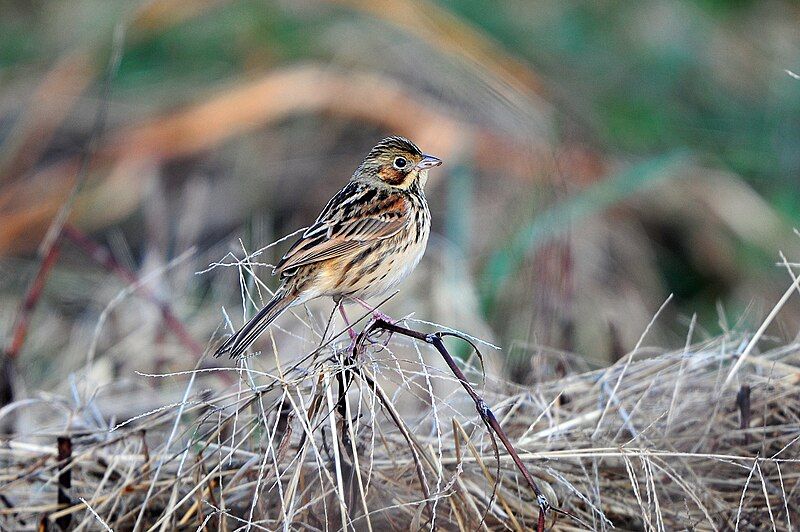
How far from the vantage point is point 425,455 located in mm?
2867

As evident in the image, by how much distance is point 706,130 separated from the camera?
25.9 ft

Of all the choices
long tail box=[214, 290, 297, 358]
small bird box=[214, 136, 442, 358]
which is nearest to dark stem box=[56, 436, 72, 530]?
long tail box=[214, 290, 297, 358]

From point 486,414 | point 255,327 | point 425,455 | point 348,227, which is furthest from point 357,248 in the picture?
point 486,414

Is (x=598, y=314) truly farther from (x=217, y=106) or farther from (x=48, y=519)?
(x=48, y=519)

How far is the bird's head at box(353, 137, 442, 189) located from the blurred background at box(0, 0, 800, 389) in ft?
4.25

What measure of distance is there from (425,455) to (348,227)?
3.95 feet

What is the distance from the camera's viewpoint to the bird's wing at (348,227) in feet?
12.4

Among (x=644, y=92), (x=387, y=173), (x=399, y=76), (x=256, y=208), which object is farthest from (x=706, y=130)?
(x=387, y=173)

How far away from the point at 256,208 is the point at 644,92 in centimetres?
284

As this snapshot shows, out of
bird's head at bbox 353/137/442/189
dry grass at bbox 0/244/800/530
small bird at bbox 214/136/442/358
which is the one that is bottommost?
dry grass at bbox 0/244/800/530

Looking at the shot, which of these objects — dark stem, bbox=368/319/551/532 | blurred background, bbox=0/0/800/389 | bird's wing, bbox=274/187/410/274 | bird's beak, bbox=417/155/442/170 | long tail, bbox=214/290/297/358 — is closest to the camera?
dark stem, bbox=368/319/551/532

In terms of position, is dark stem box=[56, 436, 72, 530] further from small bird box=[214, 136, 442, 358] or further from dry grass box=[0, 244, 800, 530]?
small bird box=[214, 136, 442, 358]

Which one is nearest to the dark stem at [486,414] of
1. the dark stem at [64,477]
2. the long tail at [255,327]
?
the long tail at [255,327]

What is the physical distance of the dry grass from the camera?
2902 millimetres
